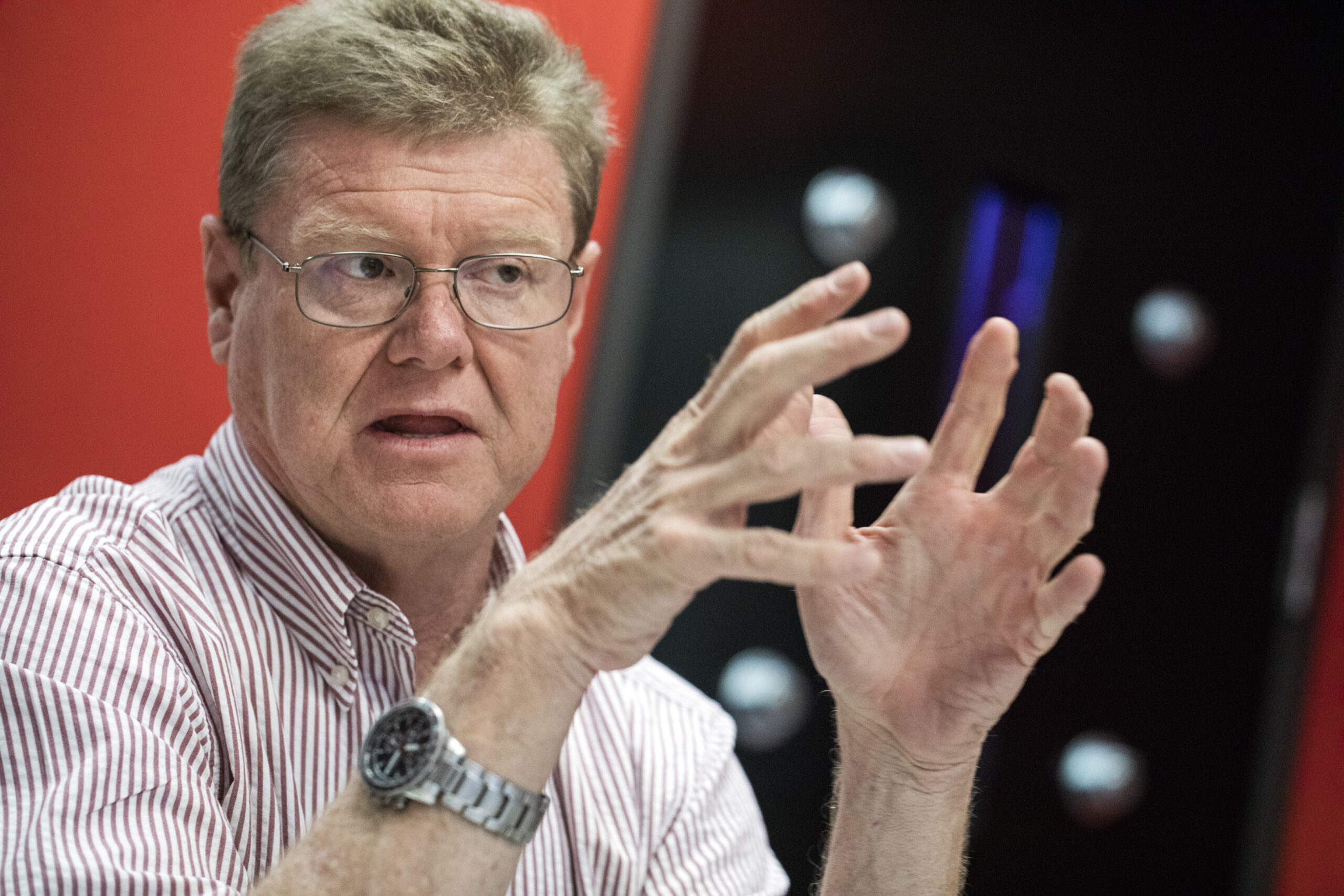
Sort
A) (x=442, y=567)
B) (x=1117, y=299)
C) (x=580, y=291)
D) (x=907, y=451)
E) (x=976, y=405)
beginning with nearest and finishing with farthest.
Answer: (x=907, y=451) < (x=976, y=405) < (x=442, y=567) < (x=580, y=291) < (x=1117, y=299)

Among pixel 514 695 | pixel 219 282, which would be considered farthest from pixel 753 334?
pixel 219 282

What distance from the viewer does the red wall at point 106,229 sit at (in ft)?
5.01

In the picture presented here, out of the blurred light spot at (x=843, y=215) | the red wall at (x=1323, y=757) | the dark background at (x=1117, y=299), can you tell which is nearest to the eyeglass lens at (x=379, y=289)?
the dark background at (x=1117, y=299)

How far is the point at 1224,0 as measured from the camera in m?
2.60

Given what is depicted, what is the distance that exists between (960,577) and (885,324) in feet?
1.38

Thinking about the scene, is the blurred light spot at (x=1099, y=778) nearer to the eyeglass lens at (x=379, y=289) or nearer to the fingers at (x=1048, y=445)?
the fingers at (x=1048, y=445)

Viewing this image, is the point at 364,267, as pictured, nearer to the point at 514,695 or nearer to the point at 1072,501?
the point at 514,695

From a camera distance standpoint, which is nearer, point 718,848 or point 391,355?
point 391,355

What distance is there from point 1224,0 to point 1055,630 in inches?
78.1

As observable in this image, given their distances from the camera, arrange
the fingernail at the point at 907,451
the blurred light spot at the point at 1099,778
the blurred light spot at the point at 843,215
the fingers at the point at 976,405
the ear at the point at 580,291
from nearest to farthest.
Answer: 1. the fingernail at the point at 907,451
2. the fingers at the point at 976,405
3. the ear at the point at 580,291
4. the blurred light spot at the point at 843,215
5. the blurred light spot at the point at 1099,778

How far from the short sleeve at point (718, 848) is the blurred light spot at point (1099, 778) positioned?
122 cm

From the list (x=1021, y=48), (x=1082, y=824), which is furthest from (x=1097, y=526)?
(x=1021, y=48)

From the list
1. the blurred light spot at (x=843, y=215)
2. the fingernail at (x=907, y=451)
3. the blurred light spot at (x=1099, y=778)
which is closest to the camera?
the fingernail at (x=907, y=451)

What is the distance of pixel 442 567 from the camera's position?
1393 mm
